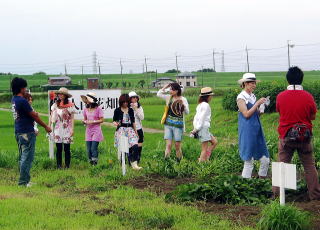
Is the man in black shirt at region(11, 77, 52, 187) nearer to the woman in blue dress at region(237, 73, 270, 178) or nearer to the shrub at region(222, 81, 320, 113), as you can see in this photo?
the woman in blue dress at region(237, 73, 270, 178)

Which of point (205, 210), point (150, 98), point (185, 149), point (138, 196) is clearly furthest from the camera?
point (150, 98)

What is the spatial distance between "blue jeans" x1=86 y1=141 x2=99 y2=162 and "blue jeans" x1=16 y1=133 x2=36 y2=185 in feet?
7.04

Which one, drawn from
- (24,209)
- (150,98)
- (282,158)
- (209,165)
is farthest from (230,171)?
(150,98)

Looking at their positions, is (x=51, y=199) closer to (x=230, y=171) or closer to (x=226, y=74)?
(x=230, y=171)

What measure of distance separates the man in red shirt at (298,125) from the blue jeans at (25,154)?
14.5 feet

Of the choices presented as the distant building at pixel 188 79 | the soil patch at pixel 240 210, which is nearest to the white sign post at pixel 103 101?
the soil patch at pixel 240 210

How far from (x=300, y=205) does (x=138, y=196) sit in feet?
7.53

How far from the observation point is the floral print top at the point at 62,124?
12.1m

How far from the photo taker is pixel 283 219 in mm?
6133

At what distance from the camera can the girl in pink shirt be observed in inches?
481

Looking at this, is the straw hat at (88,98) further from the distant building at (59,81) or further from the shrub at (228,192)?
the distant building at (59,81)

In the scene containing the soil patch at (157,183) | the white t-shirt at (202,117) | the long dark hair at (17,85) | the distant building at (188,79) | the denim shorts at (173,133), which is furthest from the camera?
the distant building at (188,79)

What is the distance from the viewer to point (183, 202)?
25.5ft

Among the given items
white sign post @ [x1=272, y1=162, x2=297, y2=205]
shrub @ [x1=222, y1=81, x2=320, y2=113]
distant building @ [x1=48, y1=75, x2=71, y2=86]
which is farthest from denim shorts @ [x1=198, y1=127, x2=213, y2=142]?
distant building @ [x1=48, y1=75, x2=71, y2=86]
